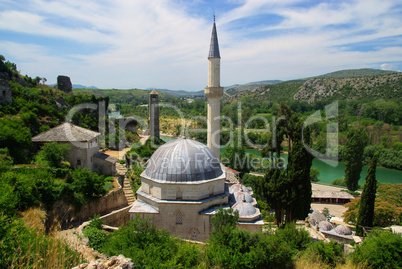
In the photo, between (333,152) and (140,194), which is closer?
(140,194)

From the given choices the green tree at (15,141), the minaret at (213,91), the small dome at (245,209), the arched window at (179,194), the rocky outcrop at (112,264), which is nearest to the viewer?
the rocky outcrop at (112,264)

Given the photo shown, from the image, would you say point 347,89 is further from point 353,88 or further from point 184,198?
point 184,198

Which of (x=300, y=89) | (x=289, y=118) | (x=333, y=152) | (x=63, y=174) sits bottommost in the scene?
(x=333, y=152)

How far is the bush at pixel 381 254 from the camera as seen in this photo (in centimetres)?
764

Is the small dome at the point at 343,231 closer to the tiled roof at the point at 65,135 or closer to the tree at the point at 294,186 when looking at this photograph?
the tree at the point at 294,186

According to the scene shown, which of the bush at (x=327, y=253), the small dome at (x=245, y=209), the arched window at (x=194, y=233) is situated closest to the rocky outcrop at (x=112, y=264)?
the arched window at (x=194, y=233)

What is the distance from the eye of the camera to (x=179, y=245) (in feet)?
25.2

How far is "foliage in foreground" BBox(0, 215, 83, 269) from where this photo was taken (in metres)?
5.08

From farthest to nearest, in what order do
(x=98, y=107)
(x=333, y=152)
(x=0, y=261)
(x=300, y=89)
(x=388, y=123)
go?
(x=300, y=89) < (x=388, y=123) < (x=333, y=152) < (x=98, y=107) < (x=0, y=261)

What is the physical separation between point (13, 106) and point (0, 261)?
18.7m

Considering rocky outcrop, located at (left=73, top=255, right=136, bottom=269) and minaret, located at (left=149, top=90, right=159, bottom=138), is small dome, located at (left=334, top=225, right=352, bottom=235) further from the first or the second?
minaret, located at (left=149, top=90, right=159, bottom=138)

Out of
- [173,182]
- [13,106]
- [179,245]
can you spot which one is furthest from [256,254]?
[13,106]

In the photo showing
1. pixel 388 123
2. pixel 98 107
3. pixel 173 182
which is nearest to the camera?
pixel 173 182

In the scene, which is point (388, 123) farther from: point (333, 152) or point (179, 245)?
point (179, 245)
